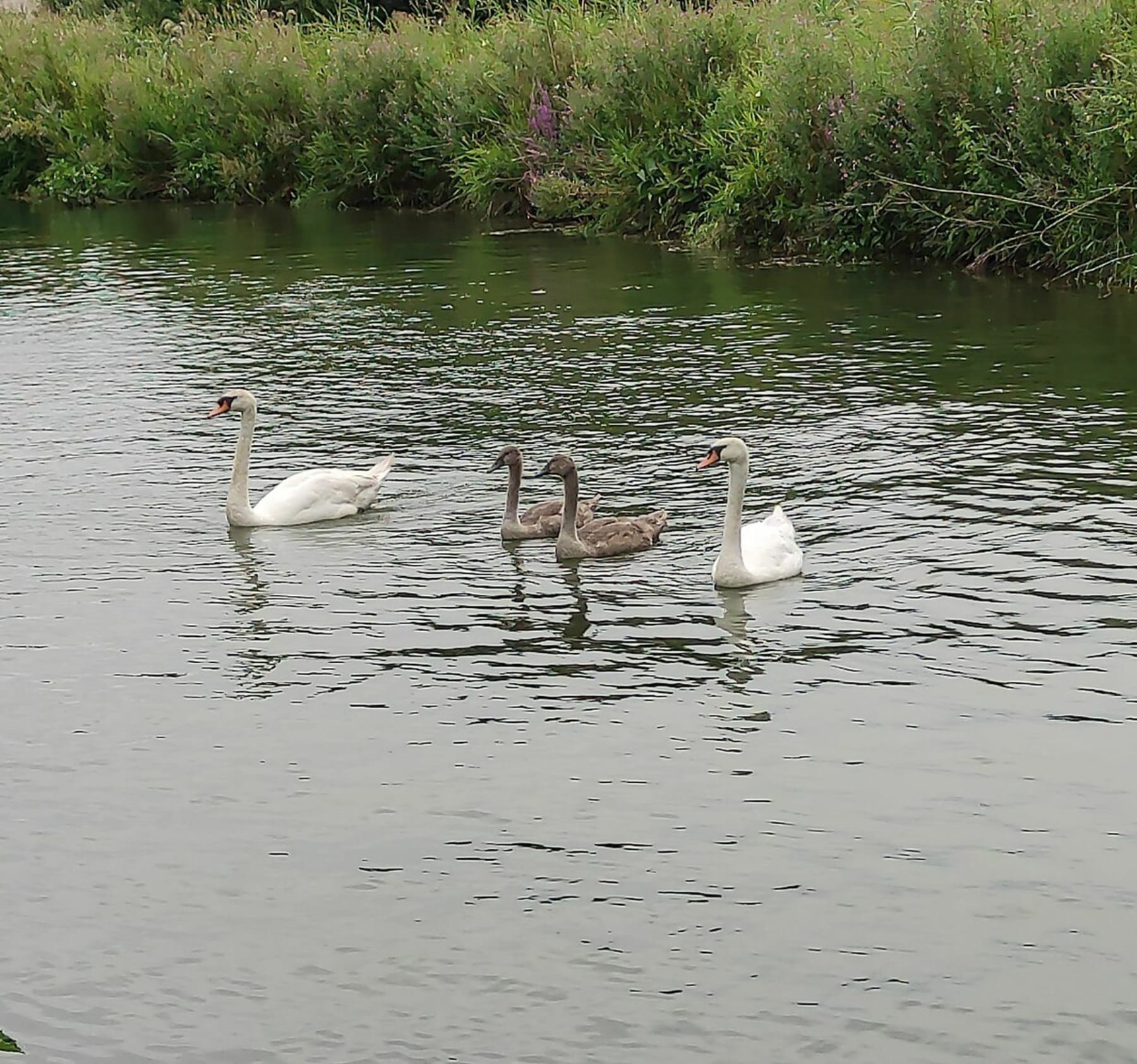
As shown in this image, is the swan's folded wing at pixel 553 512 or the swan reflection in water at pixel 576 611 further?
the swan's folded wing at pixel 553 512

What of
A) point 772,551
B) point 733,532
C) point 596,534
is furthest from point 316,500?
point 772,551

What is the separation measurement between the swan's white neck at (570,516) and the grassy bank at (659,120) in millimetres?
11077

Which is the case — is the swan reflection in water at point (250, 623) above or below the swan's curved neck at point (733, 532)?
Result: below

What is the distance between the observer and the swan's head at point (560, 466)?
43.7 ft

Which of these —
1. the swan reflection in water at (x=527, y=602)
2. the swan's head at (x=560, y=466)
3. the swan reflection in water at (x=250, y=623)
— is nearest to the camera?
the swan reflection in water at (x=250, y=623)

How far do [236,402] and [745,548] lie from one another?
4442 millimetres

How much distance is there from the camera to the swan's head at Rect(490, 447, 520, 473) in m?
13.9

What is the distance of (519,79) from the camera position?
31.5 metres

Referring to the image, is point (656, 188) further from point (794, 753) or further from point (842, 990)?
point (842, 990)

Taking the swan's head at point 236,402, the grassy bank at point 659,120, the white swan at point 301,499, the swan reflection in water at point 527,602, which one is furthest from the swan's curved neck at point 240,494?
the grassy bank at point 659,120

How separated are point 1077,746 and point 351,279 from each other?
17634 mm

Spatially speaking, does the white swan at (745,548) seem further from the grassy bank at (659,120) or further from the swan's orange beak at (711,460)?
the grassy bank at (659,120)

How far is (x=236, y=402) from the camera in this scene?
15.1 m

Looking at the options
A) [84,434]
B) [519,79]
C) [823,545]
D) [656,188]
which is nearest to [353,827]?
[823,545]
